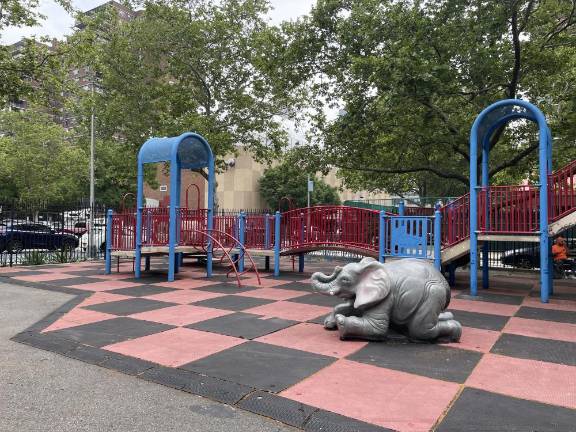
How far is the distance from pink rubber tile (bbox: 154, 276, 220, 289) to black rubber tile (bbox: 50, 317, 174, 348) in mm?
3452

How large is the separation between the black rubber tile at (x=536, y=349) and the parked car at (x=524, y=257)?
1074 cm

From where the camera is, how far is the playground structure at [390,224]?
8.69 m

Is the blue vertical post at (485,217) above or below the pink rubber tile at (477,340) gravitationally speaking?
above

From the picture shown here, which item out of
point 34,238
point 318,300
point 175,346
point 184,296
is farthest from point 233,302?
point 34,238

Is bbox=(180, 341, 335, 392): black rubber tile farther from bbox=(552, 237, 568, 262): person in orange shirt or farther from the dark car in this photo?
the dark car

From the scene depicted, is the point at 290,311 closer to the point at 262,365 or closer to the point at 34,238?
the point at 262,365

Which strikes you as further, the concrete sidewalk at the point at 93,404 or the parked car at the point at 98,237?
the parked car at the point at 98,237

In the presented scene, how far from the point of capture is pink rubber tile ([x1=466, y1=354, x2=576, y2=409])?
369 cm

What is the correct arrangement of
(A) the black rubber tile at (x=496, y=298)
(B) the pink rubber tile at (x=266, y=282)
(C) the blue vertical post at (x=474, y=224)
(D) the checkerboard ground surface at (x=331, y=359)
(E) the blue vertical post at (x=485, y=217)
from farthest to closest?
(B) the pink rubber tile at (x=266, y=282) → (E) the blue vertical post at (x=485, y=217) → (C) the blue vertical post at (x=474, y=224) → (A) the black rubber tile at (x=496, y=298) → (D) the checkerboard ground surface at (x=331, y=359)

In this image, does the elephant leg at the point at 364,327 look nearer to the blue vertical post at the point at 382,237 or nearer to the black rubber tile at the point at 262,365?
the black rubber tile at the point at 262,365

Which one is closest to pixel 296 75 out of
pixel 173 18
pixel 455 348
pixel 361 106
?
pixel 361 106

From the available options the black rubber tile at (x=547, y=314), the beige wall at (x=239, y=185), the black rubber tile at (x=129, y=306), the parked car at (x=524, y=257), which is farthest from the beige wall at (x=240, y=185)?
the black rubber tile at (x=547, y=314)

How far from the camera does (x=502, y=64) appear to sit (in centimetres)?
1246

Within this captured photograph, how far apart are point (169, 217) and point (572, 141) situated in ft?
41.0
